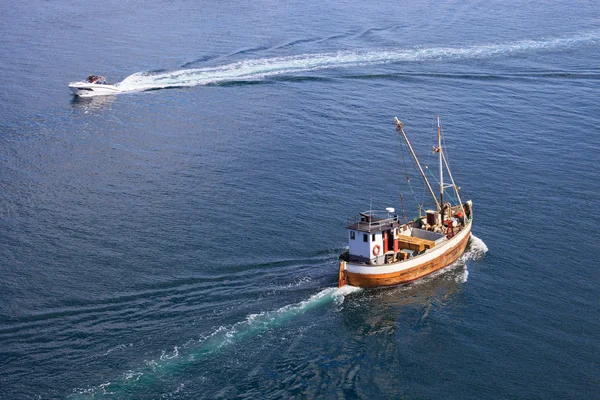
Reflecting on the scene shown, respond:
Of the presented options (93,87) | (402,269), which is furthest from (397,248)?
(93,87)

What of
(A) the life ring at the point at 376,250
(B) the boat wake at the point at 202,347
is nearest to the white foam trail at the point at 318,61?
(A) the life ring at the point at 376,250

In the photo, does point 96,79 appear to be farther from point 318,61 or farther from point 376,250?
point 376,250

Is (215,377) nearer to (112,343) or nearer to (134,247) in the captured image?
(112,343)

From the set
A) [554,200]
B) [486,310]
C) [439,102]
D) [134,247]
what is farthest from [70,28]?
[486,310]

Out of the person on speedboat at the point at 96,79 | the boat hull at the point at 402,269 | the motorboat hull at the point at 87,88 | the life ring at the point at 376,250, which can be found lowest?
the boat hull at the point at 402,269

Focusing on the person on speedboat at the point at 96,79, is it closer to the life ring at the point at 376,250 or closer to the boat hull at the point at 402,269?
the life ring at the point at 376,250
